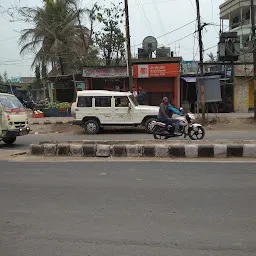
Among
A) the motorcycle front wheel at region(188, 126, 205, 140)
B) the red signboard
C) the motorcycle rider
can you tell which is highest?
the red signboard

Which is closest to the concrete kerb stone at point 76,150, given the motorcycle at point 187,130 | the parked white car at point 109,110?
the motorcycle at point 187,130

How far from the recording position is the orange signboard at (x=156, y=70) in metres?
25.4

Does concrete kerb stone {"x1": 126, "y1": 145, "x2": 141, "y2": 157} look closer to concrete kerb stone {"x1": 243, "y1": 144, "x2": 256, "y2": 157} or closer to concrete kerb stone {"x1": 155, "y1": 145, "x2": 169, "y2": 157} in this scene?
concrete kerb stone {"x1": 155, "y1": 145, "x2": 169, "y2": 157}

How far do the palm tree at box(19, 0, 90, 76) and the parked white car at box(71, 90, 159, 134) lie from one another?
13.2 metres

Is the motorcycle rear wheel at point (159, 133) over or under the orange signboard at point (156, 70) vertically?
under

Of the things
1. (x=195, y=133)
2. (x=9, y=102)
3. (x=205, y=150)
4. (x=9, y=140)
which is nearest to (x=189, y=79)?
(x=195, y=133)

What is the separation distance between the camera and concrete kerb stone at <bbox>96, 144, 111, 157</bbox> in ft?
32.0

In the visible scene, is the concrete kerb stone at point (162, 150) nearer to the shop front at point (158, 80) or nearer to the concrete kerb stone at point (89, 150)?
Result: the concrete kerb stone at point (89, 150)

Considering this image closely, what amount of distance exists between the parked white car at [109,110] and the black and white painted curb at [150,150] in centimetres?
626

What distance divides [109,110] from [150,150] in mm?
6986

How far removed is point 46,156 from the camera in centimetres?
1012
